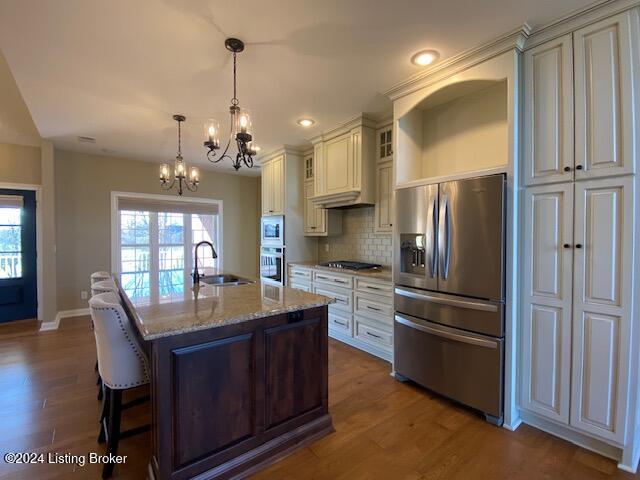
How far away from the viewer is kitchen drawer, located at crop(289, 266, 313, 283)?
4.11 meters

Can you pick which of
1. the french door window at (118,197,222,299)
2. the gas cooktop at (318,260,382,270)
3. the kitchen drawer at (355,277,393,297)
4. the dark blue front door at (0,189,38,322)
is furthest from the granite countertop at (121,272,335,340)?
the dark blue front door at (0,189,38,322)

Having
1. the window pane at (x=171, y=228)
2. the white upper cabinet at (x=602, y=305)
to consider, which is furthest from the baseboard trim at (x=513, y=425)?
the window pane at (x=171, y=228)

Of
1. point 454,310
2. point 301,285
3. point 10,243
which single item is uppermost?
point 10,243

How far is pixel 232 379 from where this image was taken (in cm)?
166

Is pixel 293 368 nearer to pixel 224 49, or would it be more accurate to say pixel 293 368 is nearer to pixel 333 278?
pixel 333 278

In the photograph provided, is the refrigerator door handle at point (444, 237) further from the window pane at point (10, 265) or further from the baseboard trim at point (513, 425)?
the window pane at point (10, 265)

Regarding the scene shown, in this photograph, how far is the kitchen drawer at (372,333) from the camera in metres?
3.11

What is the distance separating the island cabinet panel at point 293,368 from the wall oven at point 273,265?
252 centimetres

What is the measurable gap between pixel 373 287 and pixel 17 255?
17.5 ft

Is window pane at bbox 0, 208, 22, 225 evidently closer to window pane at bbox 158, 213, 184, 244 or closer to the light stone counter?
window pane at bbox 158, 213, 184, 244

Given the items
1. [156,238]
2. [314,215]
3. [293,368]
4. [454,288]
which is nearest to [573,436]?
[454,288]

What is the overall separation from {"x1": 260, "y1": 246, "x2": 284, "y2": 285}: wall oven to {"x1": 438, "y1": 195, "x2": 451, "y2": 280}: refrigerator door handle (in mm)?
2680

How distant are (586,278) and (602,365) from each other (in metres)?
0.52

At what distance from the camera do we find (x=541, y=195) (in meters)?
2.00
